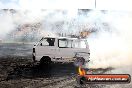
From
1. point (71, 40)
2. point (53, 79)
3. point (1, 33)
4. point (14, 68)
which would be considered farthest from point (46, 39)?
point (1, 33)

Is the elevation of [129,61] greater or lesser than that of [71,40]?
lesser

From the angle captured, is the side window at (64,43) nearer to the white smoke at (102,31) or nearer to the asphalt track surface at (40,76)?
the asphalt track surface at (40,76)

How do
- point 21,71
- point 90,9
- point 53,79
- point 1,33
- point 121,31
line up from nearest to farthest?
point 53,79 < point 21,71 < point 121,31 < point 90,9 < point 1,33

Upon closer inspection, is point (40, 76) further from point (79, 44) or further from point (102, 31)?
point (102, 31)

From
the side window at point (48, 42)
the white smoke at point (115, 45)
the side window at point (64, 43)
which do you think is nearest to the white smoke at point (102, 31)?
the white smoke at point (115, 45)

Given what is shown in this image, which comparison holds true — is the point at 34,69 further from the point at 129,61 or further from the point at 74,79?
the point at 129,61

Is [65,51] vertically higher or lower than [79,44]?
lower

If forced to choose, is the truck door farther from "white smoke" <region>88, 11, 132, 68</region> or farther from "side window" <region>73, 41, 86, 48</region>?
"white smoke" <region>88, 11, 132, 68</region>

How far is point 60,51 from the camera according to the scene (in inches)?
637

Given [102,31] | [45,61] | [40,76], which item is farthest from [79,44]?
[102,31]

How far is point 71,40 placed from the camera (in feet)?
54.0

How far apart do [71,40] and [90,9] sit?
18648 millimetres

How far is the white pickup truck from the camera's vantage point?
16.1 meters

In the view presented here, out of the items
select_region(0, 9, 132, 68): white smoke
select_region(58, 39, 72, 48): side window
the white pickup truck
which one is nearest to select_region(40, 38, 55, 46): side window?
the white pickup truck
